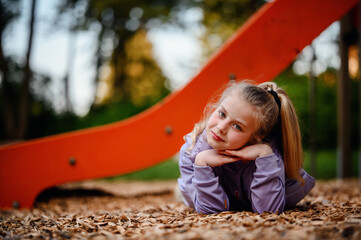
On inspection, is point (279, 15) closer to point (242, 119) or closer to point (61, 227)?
point (242, 119)

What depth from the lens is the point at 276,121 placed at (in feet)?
7.11

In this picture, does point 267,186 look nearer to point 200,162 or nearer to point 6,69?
point 200,162

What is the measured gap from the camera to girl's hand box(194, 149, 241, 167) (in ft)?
6.73

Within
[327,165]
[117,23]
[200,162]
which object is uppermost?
[117,23]

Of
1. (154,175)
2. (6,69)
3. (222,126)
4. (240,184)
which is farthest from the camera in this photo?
(6,69)

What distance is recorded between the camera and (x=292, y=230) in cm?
158

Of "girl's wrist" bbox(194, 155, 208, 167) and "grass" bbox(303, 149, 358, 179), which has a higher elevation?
"girl's wrist" bbox(194, 155, 208, 167)

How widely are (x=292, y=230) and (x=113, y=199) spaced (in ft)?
9.14

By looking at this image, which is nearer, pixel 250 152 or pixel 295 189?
pixel 250 152

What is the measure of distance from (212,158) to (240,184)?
32 cm

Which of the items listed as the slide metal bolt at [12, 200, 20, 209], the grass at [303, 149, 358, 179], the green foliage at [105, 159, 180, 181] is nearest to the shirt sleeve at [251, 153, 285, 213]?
the slide metal bolt at [12, 200, 20, 209]

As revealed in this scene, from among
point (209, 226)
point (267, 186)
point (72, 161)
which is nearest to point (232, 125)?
point (267, 186)

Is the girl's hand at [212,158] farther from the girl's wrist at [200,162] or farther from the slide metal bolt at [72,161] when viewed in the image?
the slide metal bolt at [72,161]

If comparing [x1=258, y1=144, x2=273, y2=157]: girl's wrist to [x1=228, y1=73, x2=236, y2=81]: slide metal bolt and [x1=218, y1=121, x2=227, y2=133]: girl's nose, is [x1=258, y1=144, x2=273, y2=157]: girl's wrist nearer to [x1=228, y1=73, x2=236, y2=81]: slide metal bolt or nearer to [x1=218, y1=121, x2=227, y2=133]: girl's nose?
[x1=218, y1=121, x2=227, y2=133]: girl's nose
